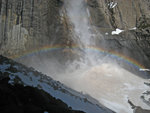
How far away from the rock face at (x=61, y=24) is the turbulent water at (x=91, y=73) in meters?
1.57

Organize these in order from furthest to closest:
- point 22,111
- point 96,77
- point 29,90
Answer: point 96,77 < point 29,90 < point 22,111

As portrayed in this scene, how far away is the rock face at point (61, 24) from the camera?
17.8 m

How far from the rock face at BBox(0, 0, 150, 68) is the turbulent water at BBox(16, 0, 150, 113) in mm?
1569

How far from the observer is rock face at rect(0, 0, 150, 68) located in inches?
700

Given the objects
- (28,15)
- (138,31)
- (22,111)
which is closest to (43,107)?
(22,111)

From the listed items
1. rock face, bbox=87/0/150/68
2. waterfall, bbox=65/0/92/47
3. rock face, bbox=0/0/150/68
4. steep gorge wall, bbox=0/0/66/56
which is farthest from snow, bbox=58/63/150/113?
steep gorge wall, bbox=0/0/66/56

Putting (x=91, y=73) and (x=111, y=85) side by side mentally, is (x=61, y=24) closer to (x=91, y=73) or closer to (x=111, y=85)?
(x=91, y=73)

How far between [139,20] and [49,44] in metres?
13.1

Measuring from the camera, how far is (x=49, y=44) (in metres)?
21.1

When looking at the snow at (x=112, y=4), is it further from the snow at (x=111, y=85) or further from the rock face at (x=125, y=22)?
the snow at (x=111, y=85)

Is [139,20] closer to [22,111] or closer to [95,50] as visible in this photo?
[95,50]

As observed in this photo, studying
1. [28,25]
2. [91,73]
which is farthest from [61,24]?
→ [91,73]

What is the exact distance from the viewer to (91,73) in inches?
960

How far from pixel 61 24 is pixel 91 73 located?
7685 mm
